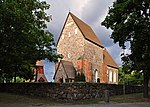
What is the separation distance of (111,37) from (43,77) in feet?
157

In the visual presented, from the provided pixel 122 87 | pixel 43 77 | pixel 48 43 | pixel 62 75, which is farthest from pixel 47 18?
pixel 43 77

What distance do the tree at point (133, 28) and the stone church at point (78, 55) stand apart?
31944 millimetres

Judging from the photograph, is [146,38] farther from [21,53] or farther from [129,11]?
[21,53]

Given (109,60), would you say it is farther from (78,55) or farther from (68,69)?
Result: (68,69)

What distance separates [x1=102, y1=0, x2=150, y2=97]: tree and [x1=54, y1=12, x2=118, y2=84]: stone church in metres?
31.9

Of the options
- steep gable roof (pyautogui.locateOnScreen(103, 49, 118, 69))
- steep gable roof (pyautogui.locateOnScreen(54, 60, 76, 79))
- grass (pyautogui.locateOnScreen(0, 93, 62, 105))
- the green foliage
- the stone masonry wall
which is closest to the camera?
grass (pyautogui.locateOnScreen(0, 93, 62, 105))

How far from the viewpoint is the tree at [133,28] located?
80.0ft

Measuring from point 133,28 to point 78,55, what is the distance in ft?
124

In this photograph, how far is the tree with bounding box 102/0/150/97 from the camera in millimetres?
24370

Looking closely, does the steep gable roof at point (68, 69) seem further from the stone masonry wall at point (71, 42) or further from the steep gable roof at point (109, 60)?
the steep gable roof at point (109, 60)

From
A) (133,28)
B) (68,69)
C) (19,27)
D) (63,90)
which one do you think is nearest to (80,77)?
(68,69)

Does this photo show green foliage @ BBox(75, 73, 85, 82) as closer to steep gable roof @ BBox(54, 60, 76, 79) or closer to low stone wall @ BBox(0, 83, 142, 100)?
steep gable roof @ BBox(54, 60, 76, 79)

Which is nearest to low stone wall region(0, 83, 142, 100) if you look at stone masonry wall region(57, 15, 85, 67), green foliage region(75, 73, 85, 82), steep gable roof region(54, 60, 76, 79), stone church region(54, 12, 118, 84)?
green foliage region(75, 73, 85, 82)

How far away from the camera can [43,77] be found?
239ft
